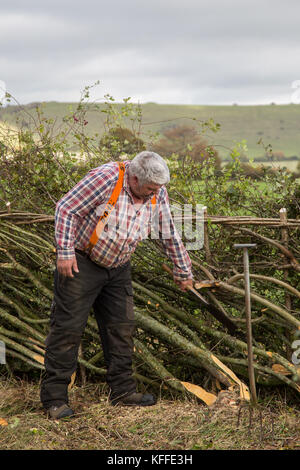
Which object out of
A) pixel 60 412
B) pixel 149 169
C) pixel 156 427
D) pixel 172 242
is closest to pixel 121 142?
pixel 172 242

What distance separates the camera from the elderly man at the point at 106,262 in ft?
11.0

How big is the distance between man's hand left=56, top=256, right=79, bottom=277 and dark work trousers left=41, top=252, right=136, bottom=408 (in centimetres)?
7

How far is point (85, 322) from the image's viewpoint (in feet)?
12.1

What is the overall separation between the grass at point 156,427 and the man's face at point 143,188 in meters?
1.40

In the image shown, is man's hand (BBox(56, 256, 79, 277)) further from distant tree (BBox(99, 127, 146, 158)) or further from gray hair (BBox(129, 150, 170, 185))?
distant tree (BBox(99, 127, 146, 158))

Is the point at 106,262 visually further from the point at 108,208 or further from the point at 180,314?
the point at 180,314

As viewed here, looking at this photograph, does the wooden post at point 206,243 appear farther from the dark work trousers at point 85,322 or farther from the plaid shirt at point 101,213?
the dark work trousers at point 85,322

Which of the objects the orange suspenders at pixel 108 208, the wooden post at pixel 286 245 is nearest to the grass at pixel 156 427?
the wooden post at pixel 286 245

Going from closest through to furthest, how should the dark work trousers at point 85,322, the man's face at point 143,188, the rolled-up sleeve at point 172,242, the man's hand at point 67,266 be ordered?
1. the man's face at point 143,188
2. the man's hand at point 67,266
3. the dark work trousers at point 85,322
4. the rolled-up sleeve at point 172,242

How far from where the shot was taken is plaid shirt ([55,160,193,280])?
11.0ft

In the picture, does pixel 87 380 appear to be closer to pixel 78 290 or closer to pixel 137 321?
pixel 137 321

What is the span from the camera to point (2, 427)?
3410mm

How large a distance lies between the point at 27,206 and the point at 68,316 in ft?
4.85
